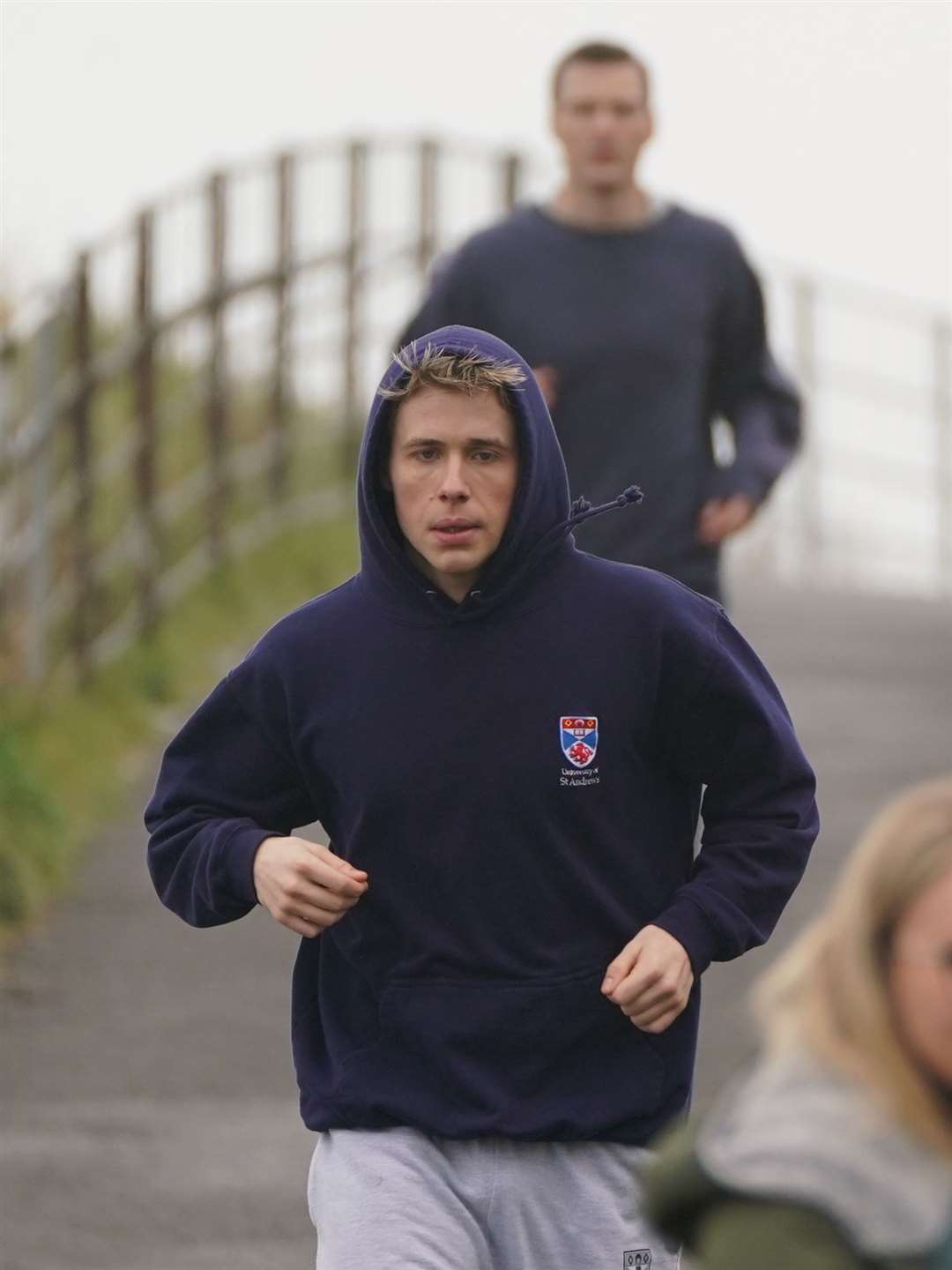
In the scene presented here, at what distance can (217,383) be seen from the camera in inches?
557

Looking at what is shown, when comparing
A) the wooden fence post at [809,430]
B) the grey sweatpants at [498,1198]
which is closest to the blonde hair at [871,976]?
the grey sweatpants at [498,1198]

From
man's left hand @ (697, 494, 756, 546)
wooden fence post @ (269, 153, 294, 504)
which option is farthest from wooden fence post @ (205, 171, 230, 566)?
man's left hand @ (697, 494, 756, 546)

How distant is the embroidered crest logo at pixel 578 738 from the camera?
410cm

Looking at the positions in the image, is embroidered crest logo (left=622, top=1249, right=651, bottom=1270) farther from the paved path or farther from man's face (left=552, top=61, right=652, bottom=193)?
man's face (left=552, top=61, right=652, bottom=193)

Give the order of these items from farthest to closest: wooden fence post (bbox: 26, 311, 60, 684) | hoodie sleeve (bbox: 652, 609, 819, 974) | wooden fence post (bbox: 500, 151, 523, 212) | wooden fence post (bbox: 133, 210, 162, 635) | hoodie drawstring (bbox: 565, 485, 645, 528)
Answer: wooden fence post (bbox: 500, 151, 523, 212), wooden fence post (bbox: 133, 210, 162, 635), wooden fence post (bbox: 26, 311, 60, 684), hoodie drawstring (bbox: 565, 485, 645, 528), hoodie sleeve (bbox: 652, 609, 819, 974)

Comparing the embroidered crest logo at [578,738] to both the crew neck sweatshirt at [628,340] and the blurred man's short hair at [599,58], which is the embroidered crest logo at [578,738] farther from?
the blurred man's short hair at [599,58]

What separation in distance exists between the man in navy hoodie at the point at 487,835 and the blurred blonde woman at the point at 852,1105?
4.03 ft

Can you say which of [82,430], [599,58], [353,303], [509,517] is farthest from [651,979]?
→ [353,303]

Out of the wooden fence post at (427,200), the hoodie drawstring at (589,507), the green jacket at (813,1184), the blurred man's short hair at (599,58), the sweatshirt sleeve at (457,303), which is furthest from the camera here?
the wooden fence post at (427,200)

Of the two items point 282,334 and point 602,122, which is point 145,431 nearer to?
point 282,334

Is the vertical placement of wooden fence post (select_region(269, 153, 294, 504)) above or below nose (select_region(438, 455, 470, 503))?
below

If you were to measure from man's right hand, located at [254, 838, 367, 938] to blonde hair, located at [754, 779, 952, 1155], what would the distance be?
1.20m

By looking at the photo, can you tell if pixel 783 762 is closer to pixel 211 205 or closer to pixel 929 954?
pixel 929 954

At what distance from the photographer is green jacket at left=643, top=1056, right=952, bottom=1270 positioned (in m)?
2.67
